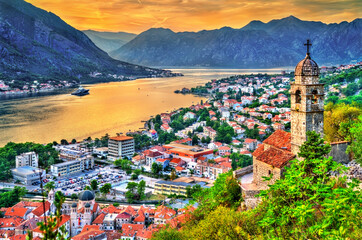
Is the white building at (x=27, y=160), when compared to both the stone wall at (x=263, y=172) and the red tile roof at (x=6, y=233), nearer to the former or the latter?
the red tile roof at (x=6, y=233)

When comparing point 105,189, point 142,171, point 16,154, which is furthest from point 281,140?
point 16,154

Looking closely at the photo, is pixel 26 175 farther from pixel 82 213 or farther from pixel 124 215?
pixel 124 215

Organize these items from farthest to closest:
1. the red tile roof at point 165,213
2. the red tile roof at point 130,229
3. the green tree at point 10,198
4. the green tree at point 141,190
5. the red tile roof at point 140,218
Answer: the green tree at point 141,190 < the green tree at point 10,198 < the red tile roof at point 140,218 < the red tile roof at point 165,213 < the red tile roof at point 130,229

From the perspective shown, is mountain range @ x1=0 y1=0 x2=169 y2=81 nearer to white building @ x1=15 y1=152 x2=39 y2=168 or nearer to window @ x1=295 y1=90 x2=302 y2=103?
white building @ x1=15 y1=152 x2=39 y2=168

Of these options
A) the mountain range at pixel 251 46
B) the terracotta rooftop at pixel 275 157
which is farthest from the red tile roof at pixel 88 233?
the mountain range at pixel 251 46

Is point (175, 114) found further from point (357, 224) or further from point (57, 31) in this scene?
point (57, 31)

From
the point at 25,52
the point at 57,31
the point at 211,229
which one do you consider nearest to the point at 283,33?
the point at 57,31
